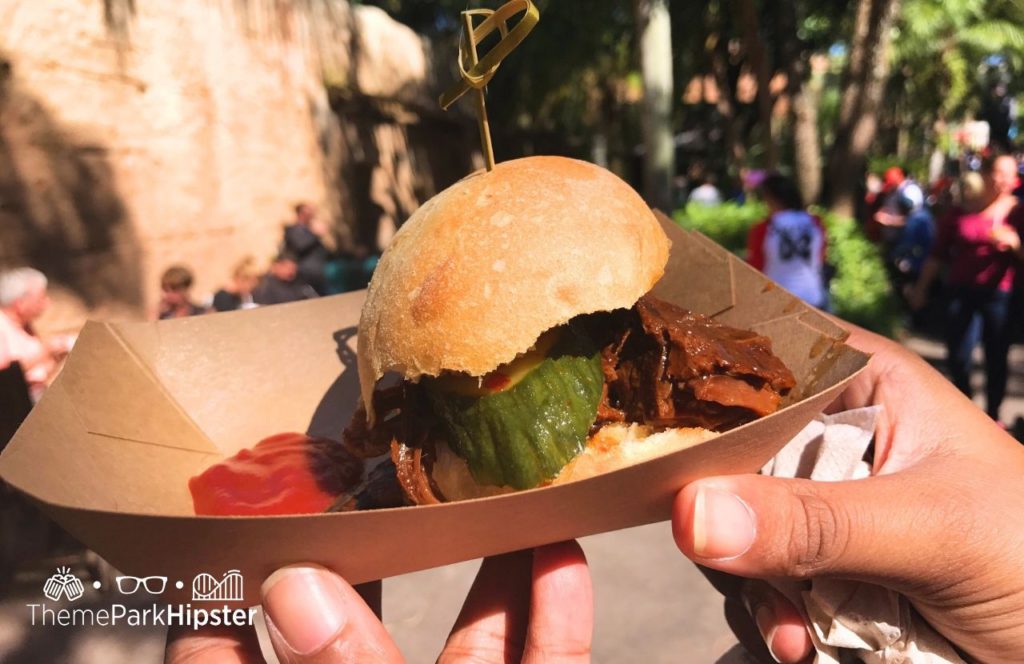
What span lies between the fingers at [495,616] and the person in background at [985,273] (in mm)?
5031

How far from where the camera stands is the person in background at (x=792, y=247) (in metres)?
5.73

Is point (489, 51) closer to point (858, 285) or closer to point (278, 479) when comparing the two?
point (278, 479)

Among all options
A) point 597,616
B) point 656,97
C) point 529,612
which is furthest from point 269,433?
point 656,97

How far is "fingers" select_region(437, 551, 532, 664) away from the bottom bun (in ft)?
1.31

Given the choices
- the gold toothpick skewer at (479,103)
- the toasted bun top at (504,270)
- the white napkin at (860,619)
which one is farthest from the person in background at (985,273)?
the gold toothpick skewer at (479,103)

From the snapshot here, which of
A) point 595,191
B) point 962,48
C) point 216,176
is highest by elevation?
point 595,191

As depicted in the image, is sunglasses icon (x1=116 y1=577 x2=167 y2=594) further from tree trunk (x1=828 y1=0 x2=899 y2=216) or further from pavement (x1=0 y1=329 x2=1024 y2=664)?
tree trunk (x1=828 y1=0 x2=899 y2=216)

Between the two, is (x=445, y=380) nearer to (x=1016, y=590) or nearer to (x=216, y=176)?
(x=1016, y=590)

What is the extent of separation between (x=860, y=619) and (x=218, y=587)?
1.62m

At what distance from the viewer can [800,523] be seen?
4.96ft

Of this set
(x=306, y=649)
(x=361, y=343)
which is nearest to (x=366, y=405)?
(x=361, y=343)

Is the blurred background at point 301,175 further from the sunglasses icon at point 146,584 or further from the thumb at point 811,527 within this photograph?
the thumb at point 811,527

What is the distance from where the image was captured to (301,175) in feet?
33.4

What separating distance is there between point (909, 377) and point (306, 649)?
191cm
